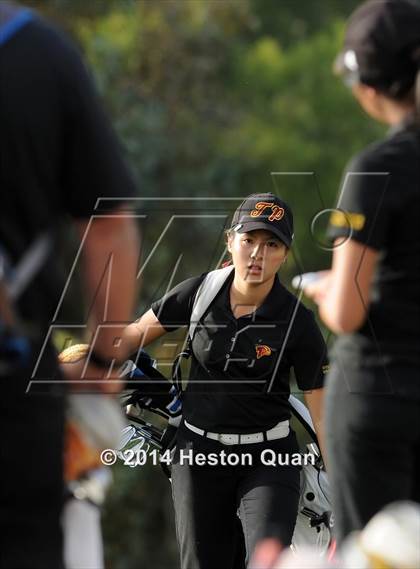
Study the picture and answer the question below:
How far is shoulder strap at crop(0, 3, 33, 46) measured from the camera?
3422 mm

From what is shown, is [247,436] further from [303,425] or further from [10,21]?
[10,21]

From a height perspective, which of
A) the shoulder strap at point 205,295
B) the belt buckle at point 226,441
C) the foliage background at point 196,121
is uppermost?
the foliage background at point 196,121

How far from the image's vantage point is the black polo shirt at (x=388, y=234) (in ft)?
13.4

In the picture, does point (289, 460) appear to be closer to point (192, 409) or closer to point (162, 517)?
point (192, 409)

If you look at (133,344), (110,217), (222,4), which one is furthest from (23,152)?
(222,4)

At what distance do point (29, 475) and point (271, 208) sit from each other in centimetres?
315

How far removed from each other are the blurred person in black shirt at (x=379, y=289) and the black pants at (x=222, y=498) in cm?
197

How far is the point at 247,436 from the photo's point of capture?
637cm

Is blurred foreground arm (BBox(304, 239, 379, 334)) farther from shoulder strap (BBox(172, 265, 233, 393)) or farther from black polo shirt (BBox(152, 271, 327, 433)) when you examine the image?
shoulder strap (BBox(172, 265, 233, 393))

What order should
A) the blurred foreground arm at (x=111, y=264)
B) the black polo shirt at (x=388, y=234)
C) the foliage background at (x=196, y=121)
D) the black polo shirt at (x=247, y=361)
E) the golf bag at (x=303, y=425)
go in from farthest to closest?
1. the foliage background at (x=196, y=121)
2. the golf bag at (x=303, y=425)
3. the black polo shirt at (x=247, y=361)
4. the black polo shirt at (x=388, y=234)
5. the blurred foreground arm at (x=111, y=264)

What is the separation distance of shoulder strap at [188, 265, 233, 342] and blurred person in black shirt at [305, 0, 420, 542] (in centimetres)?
218

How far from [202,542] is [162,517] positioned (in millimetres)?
16831

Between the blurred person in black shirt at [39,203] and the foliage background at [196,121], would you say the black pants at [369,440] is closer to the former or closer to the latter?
the blurred person in black shirt at [39,203]

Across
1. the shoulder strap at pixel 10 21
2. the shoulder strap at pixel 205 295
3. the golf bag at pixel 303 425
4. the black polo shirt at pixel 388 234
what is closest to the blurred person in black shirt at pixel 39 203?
the shoulder strap at pixel 10 21
